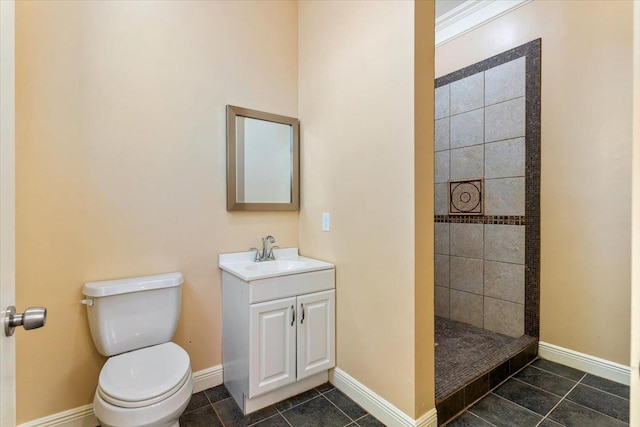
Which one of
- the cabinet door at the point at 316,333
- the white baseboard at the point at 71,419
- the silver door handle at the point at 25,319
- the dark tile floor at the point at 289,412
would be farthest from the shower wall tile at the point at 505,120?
the white baseboard at the point at 71,419

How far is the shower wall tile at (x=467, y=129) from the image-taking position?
2.72 m

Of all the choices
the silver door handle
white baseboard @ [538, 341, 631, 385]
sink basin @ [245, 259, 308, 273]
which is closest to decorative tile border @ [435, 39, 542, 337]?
white baseboard @ [538, 341, 631, 385]

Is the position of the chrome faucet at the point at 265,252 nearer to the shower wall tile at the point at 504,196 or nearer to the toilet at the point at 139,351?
the toilet at the point at 139,351

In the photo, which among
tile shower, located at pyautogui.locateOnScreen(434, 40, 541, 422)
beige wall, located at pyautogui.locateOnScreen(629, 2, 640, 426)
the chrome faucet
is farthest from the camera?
tile shower, located at pyautogui.locateOnScreen(434, 40, 541, 422)

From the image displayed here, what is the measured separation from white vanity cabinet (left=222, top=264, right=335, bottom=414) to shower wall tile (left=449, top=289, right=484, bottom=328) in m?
1.39

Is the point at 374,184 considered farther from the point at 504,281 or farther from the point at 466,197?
the point at 504,281

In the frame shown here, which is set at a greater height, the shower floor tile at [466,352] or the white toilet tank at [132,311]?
the white toilet tank at [132,311]

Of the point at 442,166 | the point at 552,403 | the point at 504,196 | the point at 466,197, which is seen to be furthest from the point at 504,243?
the point at 552,403

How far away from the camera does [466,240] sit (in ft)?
9.25

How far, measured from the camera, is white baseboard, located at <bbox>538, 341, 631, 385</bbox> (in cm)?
204

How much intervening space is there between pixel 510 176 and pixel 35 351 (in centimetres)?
327

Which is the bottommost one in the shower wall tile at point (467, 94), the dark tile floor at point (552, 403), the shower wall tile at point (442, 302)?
the dark tile floor at point (552, 403)

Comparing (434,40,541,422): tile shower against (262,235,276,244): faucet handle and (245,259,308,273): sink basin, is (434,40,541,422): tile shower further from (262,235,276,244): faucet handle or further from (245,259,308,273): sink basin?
(262,235,276,244): faucet handle

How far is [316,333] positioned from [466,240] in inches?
64.3
